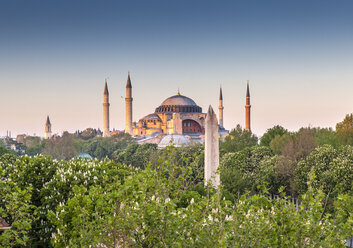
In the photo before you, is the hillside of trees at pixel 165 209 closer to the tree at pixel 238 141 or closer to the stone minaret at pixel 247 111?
the tree at pixel 238 141

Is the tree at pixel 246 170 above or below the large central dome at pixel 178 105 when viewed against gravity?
below

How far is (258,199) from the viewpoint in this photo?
7.16 metres

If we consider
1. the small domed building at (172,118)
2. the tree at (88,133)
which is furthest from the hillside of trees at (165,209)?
the tree at (88,133)

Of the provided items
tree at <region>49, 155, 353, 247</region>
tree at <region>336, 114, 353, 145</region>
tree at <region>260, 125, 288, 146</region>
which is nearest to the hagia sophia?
tree at <region>260, 125, 288, 146</region>

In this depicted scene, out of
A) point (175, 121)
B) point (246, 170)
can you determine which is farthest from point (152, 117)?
point (246, 170)

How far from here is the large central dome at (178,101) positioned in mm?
115569

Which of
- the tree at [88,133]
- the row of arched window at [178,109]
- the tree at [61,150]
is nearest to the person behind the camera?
Result: the tree at [61,150]

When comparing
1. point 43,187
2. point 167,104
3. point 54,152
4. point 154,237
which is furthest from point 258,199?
point 167,104

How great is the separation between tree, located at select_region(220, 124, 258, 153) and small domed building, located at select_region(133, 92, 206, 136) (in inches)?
1915

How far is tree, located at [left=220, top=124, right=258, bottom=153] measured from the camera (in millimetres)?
54391

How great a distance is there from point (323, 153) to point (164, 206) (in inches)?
1009

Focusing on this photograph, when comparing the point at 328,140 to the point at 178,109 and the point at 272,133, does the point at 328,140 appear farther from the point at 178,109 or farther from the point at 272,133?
the point at 178,109

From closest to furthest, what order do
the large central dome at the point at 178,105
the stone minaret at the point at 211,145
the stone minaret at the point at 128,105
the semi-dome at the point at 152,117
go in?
the stone minaret at the point at 211,145 → the stone minaret at the point at 128,105 → the semi-dome at the point at 152,117 → the large central dome at the point at 178,105

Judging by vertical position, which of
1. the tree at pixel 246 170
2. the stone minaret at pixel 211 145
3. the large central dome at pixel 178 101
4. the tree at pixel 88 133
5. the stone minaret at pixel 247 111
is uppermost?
the large central dome at pixel 178 101
